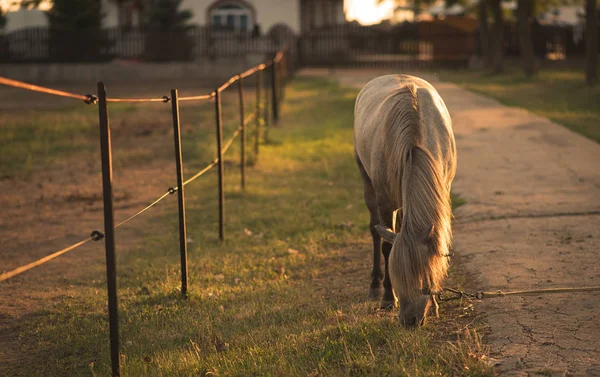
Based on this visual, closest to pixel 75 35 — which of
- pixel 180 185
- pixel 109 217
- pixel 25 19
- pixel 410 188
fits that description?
pixel 25 19

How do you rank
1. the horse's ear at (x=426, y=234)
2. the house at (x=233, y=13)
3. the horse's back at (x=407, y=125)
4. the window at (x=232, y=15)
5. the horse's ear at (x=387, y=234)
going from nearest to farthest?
the horse's ear at (x=426, y=234) < the horse's ear at (x=387, y=234) < the horse's back at (x=407, y=125) < the house at (x=233, y=13) < the window at (x=232, y=15)

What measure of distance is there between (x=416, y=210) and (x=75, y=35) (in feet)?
95.2

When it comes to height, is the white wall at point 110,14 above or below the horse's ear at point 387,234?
above

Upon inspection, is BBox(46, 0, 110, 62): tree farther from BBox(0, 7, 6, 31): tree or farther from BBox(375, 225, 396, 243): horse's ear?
BBox(375, 225, 396, 243): horse's ear

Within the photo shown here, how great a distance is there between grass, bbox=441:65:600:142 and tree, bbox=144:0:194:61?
1076 cm

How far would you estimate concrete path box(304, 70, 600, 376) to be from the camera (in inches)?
175

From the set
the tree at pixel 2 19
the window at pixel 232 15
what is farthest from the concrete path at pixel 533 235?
the tree at pixel 2 19

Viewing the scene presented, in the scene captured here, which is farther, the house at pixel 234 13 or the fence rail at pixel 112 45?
the house at pixel 234 13

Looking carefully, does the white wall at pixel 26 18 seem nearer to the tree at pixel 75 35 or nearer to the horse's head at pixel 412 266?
the tree at pixel 75 35

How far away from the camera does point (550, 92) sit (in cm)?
1994

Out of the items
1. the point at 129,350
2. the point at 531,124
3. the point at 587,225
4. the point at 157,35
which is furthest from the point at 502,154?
the point at 157,35

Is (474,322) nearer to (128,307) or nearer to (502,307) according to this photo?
(502,307)

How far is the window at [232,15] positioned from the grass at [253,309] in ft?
94.3

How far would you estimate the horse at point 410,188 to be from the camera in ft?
14.8
